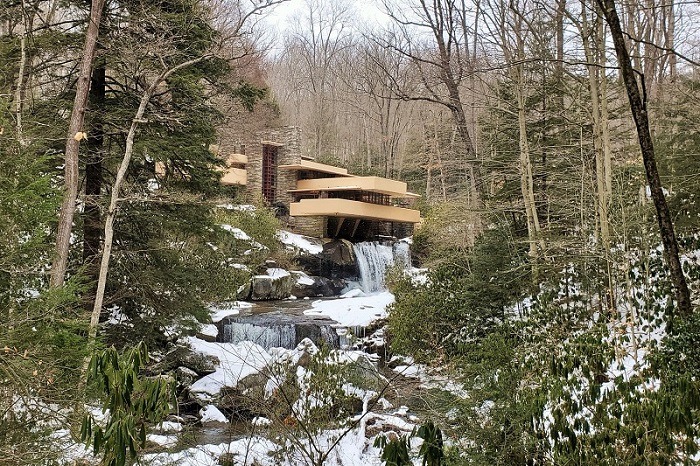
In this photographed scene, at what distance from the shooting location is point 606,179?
9375mm

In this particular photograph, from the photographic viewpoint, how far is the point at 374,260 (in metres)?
23.2

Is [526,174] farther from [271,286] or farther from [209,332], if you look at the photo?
[271,286]

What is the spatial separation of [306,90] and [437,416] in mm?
32360

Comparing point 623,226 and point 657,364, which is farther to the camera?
point 623,226

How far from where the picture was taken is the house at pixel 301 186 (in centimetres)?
2534

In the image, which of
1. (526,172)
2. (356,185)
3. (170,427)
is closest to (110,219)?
(170,427)

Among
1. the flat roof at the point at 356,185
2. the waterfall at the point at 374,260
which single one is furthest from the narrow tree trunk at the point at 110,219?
the flat roof at the point at 356,185

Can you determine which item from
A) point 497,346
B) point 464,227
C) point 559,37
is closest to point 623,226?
point 497,346

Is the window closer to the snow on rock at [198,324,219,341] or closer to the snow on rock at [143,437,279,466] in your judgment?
the snow on rock at [198,324,219,341]

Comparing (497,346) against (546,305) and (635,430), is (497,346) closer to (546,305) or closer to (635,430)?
(546,305)

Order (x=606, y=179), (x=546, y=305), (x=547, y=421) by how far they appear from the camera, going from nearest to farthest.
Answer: (x=547, y=421), (x=606, y=179), (x=546, y=305)

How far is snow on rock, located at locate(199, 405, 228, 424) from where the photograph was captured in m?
9.34

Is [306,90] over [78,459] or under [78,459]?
over

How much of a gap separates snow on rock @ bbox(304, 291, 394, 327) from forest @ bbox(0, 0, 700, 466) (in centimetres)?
12
